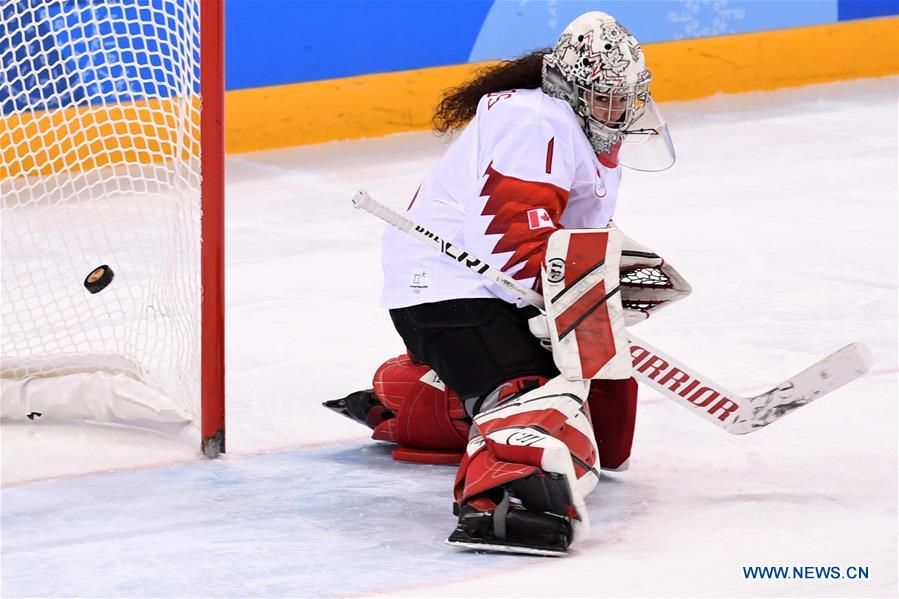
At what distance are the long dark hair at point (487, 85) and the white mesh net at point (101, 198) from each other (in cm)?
47

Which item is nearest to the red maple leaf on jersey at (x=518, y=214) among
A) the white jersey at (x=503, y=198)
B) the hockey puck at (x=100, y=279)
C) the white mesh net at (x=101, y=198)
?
the white jersey at (x=503, y=198)

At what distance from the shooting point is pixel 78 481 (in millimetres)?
2615

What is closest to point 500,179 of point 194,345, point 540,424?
point 540,424

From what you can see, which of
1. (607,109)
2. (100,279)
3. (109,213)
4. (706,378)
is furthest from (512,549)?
(109,213)

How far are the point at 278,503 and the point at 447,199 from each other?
55cm

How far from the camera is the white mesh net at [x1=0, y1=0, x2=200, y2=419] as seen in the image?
2973 millimetres

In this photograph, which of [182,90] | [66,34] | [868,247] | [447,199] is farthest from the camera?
[868,247]

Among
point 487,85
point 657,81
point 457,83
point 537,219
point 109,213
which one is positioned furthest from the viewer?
point 657,81

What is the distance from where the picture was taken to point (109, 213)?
11.0ft

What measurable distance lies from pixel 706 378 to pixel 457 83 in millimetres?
3115

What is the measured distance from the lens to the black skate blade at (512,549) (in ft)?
7.11

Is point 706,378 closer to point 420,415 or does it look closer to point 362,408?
point 420,415

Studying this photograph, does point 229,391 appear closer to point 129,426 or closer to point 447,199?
point 129,426

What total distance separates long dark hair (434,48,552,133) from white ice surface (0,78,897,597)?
604 mm
